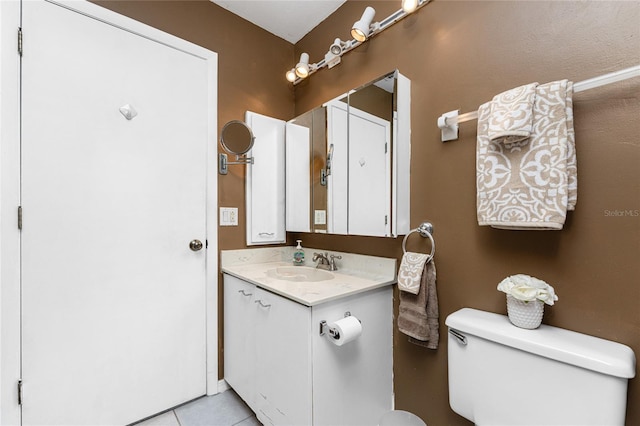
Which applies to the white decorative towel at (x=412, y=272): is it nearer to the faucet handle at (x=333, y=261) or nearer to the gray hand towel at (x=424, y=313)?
the gray hand towel at (x=424, y=313)

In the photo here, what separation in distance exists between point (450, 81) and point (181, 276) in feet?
5.68

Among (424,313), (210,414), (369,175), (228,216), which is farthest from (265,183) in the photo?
(210,414)

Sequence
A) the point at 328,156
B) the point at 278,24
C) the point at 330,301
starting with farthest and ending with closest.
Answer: the point at 278,24
the point at 328,156
the point at 330,301

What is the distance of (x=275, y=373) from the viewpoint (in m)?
1.28

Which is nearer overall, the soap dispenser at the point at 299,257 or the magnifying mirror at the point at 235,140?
the magnifying mirror at the point at 235,140

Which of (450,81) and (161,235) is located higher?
(450,81)

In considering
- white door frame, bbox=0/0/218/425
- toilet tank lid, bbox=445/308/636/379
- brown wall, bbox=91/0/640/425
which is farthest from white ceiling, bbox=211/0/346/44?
toilet tank lid, bbox=445/308/636/379

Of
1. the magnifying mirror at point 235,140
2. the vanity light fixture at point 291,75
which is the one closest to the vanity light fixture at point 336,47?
the vanity light fixture at point 291,75

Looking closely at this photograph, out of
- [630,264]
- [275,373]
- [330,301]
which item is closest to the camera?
[630,264]

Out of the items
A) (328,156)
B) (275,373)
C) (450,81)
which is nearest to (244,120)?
(328,156)

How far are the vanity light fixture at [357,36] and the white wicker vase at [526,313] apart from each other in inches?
53.1

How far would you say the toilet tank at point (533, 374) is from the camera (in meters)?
0.76

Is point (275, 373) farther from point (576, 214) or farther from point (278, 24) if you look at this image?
point (278, 24)

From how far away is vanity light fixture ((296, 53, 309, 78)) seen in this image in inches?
73.0
